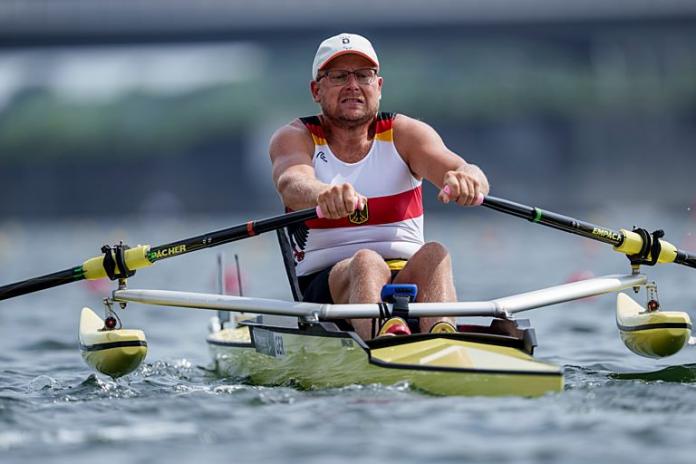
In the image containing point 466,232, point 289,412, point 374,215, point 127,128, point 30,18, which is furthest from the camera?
point 127,128

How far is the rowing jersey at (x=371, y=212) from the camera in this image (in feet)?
22.6

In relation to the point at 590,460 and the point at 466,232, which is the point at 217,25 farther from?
the point at 590,460

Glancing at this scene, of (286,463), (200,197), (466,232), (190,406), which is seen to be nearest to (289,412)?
(190,406)

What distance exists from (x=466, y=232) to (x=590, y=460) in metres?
26.3

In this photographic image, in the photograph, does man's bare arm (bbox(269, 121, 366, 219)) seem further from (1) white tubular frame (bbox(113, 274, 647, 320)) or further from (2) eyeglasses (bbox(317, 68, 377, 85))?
(1) white tubular frame (bbox(113, 274, 647, 320))

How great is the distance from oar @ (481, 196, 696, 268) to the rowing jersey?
616mm

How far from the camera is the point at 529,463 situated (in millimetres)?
4285

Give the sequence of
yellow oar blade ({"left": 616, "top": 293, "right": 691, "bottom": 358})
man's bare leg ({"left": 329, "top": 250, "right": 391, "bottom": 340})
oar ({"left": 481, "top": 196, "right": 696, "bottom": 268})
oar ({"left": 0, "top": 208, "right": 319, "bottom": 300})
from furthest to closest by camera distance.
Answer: yellow oar blade ({"left": 616, "top": 293, "right": 691, "bottom": 358})
oar ({"left": 481, "top": 196, "right": 696, "bottom": 268})
oar ({"left": 0, "top": 208, "right": 319, "bottom": 300})
man's bare leg ({"left": 329, "top": 250, "right": 391, "bottom": 340})

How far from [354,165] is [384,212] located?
0.32 meters

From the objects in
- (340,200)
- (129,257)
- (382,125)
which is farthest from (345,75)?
(129,257)

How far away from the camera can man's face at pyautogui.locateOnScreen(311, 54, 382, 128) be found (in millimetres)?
6832

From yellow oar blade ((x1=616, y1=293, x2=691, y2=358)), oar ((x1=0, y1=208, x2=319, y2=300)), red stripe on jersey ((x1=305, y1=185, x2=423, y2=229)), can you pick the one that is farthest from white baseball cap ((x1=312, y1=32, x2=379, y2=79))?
yellow oar blade ((x1=616, y1=293, x2=691, y2=358))

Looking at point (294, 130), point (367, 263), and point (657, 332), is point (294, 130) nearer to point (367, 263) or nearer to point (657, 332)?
point (367, 263)

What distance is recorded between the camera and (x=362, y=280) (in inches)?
246
